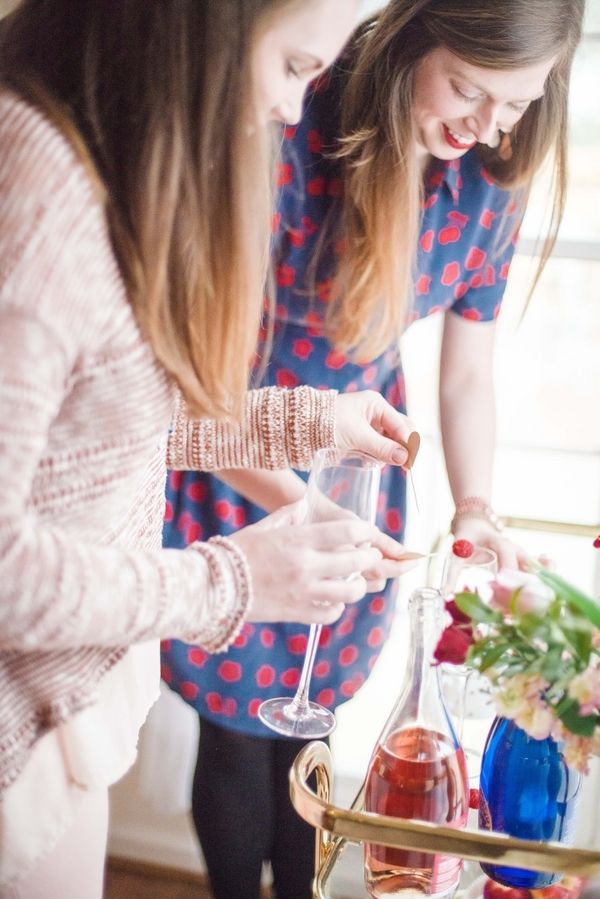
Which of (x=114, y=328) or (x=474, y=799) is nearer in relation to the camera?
(x=114, y=328)

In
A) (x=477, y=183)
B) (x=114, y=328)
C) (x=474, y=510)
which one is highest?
(x=477, y=183)

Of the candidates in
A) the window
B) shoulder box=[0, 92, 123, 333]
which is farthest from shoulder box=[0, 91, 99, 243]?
the window

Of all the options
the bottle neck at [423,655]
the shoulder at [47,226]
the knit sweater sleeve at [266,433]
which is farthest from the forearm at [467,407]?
the shoulder at [47,226]

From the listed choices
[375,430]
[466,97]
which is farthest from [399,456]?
[466,97]

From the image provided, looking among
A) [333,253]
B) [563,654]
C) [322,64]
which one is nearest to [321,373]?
[333,253]

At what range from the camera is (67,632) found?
2.03 feet

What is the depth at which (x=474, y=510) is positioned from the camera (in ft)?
3.76

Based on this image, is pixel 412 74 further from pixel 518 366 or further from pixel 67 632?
pixel 67 632

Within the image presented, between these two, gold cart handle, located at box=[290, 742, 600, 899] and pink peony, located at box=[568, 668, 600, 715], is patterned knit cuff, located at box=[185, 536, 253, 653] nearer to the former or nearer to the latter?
gold cart handle, located at box=[290, 742, 600, 899]

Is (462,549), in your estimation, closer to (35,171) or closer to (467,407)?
(467,407)

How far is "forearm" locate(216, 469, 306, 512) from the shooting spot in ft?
3.56

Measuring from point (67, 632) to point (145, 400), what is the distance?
0.54 feet

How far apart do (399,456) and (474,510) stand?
0.24 m

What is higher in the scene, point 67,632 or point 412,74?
point 412,74
